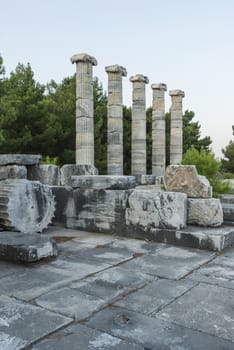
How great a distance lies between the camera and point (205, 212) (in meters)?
5.79

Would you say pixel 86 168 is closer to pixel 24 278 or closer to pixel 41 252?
pixel 41 252

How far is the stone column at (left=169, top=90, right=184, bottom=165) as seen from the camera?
26.8m

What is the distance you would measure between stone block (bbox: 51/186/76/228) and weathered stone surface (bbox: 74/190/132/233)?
0.12m

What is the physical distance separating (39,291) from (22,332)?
0.80 meters

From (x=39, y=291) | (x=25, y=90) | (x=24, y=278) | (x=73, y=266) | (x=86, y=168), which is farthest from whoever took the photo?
(x=25, y=90)

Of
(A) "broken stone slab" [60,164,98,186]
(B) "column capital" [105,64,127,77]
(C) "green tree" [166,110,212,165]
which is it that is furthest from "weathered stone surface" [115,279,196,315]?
(C) "green tree" [166,110,212,165]

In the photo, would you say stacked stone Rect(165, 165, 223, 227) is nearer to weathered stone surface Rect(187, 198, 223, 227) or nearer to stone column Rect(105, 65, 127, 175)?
weathered stone surface Rect(187, 198, 223, 227)

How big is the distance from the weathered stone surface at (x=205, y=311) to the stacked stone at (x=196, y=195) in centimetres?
240

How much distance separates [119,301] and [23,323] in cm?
86

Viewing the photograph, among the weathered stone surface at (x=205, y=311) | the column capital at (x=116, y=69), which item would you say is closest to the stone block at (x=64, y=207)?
the weathered stone surface at (x=205, y=311)

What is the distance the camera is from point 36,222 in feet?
18.7

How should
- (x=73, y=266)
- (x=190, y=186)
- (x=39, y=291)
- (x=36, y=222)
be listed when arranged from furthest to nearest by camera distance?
1. (x=190, y=186)
2. (x=36, y=222)
3. (x=73, y=266)
4. (x=39, y=291)

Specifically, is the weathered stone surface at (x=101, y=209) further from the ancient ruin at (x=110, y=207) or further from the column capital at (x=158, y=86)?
the column capital at (x=158, y=86)

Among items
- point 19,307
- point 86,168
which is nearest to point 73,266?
point 19,307
